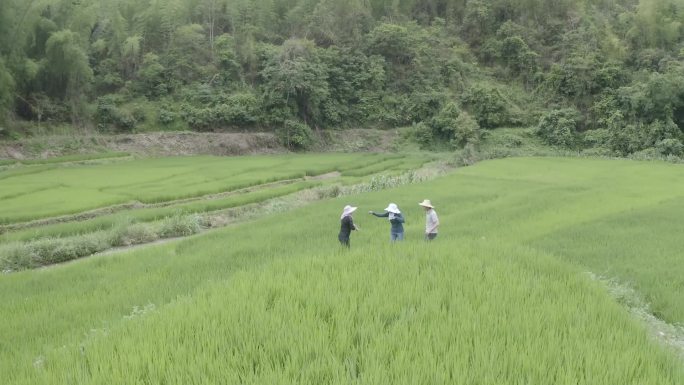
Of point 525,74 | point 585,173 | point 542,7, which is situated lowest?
point 585,173

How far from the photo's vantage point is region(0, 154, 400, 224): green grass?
17.0 m

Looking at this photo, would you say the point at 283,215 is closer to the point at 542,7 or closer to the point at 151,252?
the point at 151,252

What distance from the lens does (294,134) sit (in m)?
39.7

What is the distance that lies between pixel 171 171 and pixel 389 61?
1156 inches

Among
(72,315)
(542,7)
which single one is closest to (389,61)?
(542,7)

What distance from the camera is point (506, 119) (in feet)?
145

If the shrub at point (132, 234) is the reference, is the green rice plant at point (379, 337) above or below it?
above

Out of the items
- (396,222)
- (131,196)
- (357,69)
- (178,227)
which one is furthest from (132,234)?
(357,69)

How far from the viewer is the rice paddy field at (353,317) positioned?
319 cm

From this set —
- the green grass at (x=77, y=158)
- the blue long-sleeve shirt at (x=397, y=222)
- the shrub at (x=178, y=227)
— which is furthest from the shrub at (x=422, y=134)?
the blue long-sleeve shirt at (x=397, y=222)

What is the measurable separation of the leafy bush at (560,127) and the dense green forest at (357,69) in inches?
4.5

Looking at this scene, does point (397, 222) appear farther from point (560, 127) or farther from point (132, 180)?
point (560, 127)

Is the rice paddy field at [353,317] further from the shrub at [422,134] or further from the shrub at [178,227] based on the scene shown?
the shrub at [422,134]

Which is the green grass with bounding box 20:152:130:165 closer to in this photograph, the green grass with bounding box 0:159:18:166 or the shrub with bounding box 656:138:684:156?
the green grass with bounding box 0:159:18:166
